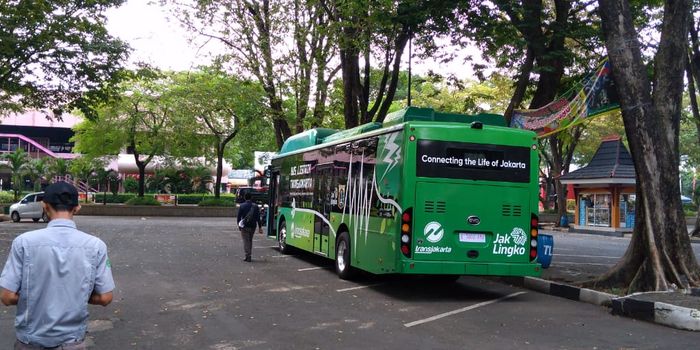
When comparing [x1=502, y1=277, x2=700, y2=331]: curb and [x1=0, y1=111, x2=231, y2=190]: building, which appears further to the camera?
[x1=0, y1=111, x2=231, y2=190]: building

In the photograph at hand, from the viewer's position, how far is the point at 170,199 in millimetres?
46969

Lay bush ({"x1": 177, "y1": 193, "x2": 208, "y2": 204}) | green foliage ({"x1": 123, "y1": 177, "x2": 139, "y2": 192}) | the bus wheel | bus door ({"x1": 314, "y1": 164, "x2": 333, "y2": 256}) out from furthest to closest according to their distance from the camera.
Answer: green foliage ({"x1": 123, "y1": 177, "x2": 139, "y2": 192}) < bush ({"x1": 177, "y1": 193, "x2": 208, "y2": 204}) < the bus wheel < bus door ({"x1": 314, "y1": 164, "x2": 333, "y2": 256})

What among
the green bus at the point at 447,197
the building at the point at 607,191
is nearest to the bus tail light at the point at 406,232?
the green bus at the point at 447,197

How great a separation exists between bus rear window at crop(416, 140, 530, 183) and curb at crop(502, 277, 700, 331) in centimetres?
218

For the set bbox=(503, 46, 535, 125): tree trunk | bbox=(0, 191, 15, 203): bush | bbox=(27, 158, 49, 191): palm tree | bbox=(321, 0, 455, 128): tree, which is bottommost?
bbox=(0, 191, 15, 203): bush

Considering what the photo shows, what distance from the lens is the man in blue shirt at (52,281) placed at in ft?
10.6

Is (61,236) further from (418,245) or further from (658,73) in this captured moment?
(658,73)

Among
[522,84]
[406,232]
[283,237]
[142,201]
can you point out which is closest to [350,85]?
[283,237]

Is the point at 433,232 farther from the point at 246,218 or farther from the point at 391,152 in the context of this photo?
the point at 246,218

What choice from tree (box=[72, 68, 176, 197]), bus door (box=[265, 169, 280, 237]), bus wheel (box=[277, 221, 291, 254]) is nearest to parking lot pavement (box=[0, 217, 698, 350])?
bus wheel (box=[277, 221, 291, 254])

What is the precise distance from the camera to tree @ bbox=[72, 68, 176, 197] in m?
39.3

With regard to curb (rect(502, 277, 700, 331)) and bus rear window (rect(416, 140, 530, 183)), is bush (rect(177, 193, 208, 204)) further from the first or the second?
bus rear window (rect(416, 140, 530, 183))

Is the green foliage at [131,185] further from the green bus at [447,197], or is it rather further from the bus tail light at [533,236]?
the bus tail light at [533,236]

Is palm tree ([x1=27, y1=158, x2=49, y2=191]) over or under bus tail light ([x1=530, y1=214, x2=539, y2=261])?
over
